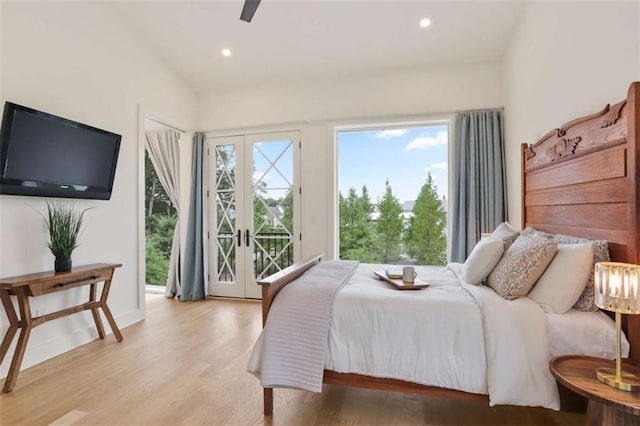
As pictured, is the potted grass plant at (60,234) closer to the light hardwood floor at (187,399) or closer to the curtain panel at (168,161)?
the light hardwood floor at (187,399)

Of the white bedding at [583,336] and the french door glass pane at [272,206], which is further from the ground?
the french door glass pane at [272,206]

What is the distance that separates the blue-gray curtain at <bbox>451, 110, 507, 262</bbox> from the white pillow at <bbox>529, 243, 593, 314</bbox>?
1964 millimetres

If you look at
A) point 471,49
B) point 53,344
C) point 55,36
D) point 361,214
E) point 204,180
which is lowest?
point 53,344

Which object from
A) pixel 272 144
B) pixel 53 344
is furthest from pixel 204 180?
pixel 53 344

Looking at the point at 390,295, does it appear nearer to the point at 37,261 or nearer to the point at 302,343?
the point at 302,343

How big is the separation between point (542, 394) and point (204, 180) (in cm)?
446

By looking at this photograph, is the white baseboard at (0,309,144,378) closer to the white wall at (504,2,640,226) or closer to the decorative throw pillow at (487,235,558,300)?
the decorative throw pillow at (487,235,558,300)

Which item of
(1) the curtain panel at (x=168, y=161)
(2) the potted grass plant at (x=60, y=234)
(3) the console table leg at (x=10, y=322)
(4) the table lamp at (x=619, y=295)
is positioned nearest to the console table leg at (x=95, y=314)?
(2) the potted grass plant at (x=60, y=234)

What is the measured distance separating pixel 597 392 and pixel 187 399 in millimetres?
2185

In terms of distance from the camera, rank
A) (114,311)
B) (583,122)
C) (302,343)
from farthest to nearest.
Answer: (114,311) → (583,122) → (302,343)

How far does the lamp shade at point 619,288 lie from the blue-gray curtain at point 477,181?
8.16 ft

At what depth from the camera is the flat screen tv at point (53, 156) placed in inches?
96.0

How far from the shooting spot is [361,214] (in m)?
4.43

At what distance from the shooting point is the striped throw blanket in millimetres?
1813
